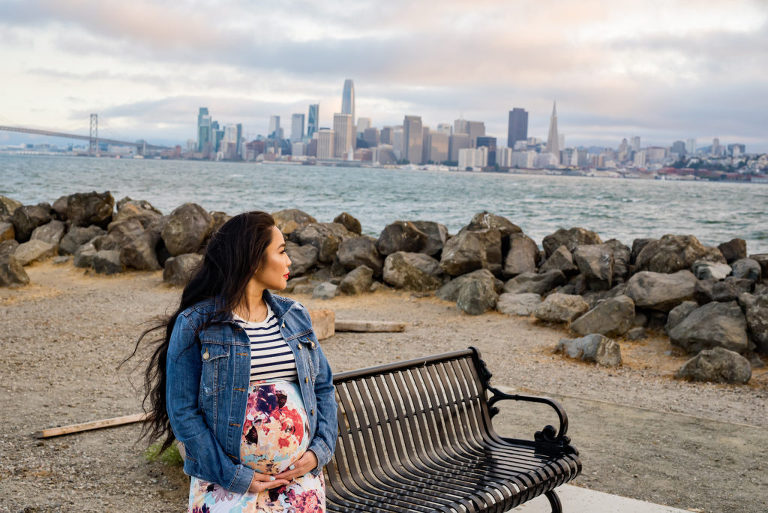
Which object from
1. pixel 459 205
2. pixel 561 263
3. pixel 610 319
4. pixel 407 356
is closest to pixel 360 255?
pixel 561 263

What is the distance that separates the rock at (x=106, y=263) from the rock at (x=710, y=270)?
9.82 meters

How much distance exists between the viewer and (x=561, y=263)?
12656 millimetres

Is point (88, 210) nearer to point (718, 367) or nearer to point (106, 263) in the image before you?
point (106, 263)

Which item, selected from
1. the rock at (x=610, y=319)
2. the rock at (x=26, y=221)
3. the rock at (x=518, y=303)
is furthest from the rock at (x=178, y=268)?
the rock at (x=610, y=319)

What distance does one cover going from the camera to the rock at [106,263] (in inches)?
571

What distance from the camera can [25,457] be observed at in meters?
5.38

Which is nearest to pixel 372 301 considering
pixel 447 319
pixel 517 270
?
pixel 447 319

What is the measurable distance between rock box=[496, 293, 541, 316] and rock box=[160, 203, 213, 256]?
580 cm

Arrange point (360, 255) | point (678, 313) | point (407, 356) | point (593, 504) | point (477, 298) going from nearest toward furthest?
1. point (593, 504)
2. point (407, 356)
3. point (678, 313)
4. point (477, 298)
5. point (360, 255)

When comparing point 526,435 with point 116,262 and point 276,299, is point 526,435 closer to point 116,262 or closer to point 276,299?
point 276,299

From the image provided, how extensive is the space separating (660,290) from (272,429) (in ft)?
27.6

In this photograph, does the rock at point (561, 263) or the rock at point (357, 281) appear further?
the rock at point (357, 281)

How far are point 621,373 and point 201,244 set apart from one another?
8498mm

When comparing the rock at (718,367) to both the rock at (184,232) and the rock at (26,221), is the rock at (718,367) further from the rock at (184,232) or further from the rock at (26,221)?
the rock at (26,221)
